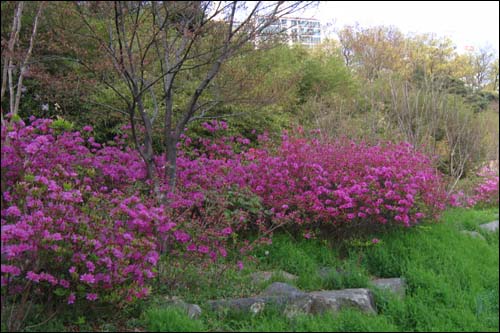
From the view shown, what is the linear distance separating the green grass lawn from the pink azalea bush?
0.69 ft

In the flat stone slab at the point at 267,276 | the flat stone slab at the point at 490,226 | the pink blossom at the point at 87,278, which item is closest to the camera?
the pink blossom at the point at 87,278

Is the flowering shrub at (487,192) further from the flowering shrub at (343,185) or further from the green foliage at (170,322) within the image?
the green foliage at (170,322)

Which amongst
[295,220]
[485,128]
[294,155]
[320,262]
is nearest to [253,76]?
[294,155]

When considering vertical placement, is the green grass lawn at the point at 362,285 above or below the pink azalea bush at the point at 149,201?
below

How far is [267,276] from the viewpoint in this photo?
15.1ft

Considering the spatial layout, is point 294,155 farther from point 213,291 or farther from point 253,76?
point 213,291

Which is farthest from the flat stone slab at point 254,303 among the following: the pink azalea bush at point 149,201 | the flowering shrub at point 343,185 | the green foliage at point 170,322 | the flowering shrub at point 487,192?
the flowering shrub at point 487,192

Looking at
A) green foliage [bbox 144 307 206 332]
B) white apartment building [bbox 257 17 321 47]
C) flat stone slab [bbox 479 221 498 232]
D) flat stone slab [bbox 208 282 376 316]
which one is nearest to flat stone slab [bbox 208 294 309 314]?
flat stone slab [bbox 208 282 376 316]

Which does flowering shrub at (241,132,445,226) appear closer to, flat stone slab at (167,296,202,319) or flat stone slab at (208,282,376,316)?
flat stone slab at (208,282,376,316)

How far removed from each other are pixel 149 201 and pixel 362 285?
1927mm

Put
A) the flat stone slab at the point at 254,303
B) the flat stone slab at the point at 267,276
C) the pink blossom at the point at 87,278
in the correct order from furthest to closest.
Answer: the flat stone slab at the point at 267,276
the flat stone slab at the point at 254,303
the pink blossom at the point at 87,278

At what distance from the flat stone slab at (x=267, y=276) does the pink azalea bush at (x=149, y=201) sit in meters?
0.36

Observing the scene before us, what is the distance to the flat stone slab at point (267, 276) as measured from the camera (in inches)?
174

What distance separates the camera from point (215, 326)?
3453mm
